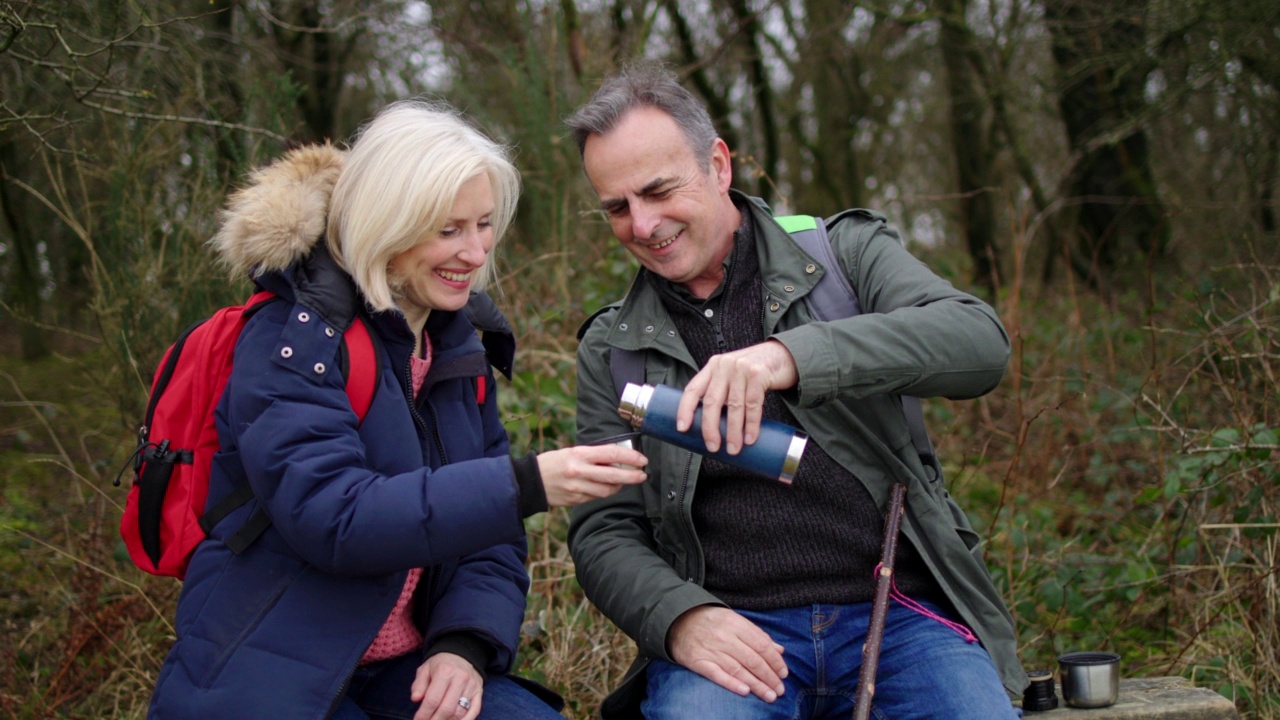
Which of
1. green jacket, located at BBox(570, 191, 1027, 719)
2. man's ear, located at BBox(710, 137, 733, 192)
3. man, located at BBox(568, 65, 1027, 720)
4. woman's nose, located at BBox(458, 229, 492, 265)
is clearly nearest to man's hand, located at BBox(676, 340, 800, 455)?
man, located at BBox(568, 65, 1027, 720)

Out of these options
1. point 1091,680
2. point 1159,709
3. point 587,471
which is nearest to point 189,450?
point 587,471

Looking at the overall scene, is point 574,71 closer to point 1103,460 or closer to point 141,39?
point 141,39

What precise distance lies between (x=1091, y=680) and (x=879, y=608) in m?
0.77

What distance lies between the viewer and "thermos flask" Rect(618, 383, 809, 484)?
84.5 inches

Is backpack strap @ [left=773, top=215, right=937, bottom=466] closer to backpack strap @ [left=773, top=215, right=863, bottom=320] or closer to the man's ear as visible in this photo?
backpack strap @ [left=773, top=215, right=863, bottom=320]

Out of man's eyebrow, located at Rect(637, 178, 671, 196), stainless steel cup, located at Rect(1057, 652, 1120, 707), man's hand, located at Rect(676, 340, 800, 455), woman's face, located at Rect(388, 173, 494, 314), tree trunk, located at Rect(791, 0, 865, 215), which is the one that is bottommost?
stainless steel cup, located at Rect(1057, 652, 1120, 707)

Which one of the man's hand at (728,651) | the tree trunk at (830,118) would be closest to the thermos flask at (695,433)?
the man's hand at (728,651)

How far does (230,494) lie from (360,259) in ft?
1.80

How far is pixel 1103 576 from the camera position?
4168 mm

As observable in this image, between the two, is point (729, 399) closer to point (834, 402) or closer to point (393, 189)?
point (834, 402)

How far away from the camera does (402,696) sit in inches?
96.0

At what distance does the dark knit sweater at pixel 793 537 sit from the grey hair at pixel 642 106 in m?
0.71

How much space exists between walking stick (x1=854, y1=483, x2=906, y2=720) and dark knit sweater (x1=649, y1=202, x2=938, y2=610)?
82 millimetres

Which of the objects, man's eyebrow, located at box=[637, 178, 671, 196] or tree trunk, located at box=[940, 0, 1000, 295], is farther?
tree trunk, located at box=[940, 0, 1000, 295]
